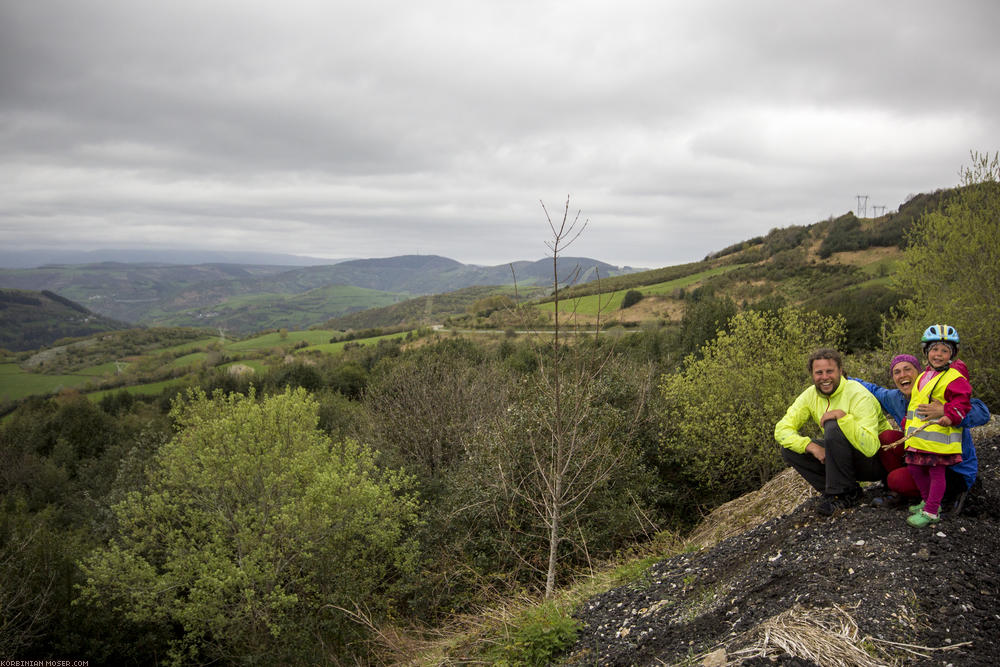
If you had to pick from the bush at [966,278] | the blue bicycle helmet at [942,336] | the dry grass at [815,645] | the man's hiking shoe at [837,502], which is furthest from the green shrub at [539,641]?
the bush at [966,278]

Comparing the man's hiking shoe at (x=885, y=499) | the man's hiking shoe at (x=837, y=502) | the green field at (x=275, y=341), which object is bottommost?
the green field at (x=275, y=341)

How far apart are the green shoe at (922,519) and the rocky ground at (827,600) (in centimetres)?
7

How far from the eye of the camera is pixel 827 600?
4.25 m

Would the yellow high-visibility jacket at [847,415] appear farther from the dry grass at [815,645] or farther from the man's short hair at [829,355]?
the dry grass at [815,645]

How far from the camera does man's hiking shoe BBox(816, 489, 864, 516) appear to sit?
565 cm

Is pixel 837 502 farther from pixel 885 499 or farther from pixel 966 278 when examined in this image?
pixel 966 278

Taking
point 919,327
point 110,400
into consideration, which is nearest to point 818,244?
point 919,327

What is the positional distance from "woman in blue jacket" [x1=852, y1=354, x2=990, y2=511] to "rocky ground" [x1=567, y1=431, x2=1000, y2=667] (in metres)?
0.28

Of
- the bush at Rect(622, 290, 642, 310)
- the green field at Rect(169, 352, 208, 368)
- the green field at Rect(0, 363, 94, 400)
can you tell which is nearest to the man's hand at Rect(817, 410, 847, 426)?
the bush at Rect(622, 290, 642, 310)

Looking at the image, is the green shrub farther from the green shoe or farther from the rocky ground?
the green shoe

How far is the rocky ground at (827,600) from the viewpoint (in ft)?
12.2

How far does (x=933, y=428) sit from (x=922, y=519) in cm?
92

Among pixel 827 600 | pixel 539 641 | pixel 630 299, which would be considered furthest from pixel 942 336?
pixel 630 299

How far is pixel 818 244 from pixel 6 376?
466 ft
